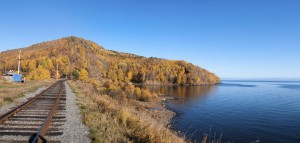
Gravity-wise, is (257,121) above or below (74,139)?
below

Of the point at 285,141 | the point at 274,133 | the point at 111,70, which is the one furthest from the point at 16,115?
the point at 111,70

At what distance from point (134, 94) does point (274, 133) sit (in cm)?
A: 3220

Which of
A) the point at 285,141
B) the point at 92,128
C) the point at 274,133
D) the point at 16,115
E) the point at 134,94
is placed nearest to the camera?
the point at 92,128

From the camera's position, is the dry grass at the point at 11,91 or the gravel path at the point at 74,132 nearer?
the gravel path at the point at 74,132

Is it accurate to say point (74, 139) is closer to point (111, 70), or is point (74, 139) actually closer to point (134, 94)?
point (134, 94)

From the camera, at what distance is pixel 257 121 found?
34.5 metres

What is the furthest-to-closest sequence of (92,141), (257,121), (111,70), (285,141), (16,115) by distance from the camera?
(111,70) < (257,121) < (285,141) < (16,115) < (92,141)

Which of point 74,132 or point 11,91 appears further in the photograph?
point 11,91

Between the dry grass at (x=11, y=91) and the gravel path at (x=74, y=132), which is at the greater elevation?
the dry grass at (x=11, y=91)

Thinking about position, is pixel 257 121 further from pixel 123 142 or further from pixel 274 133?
pixel 123 142

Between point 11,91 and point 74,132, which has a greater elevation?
point 11,91

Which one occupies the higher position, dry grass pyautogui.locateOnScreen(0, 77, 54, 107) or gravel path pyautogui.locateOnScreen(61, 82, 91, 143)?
dry grass pyautogui.locateOnScreen(0, 77, 54, 107)

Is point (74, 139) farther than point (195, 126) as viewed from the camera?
No

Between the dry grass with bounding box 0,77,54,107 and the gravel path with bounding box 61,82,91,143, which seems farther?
the dry grass with bounding box 0,77,54,107
